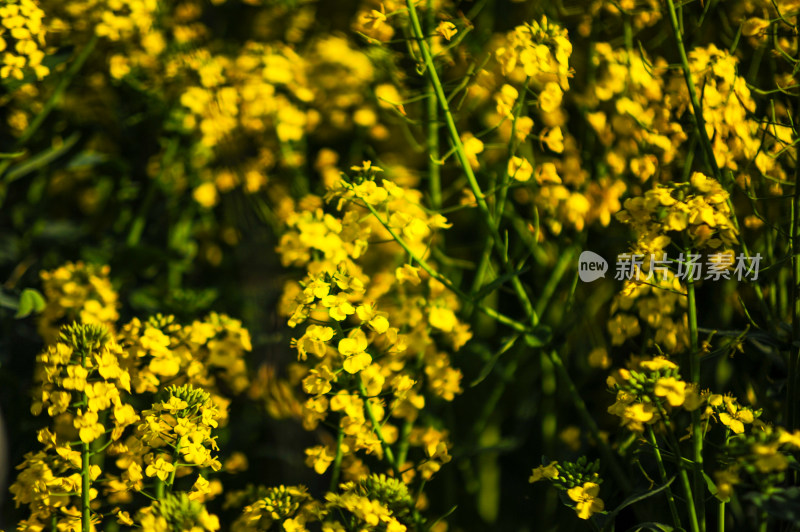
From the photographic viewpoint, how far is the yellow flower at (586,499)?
0.75 meters

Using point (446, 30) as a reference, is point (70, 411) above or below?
below

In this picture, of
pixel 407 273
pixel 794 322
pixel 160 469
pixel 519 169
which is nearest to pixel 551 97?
pixel 519 169

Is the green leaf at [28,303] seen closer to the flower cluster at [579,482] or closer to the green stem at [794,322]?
the flower cluster at [579,482]

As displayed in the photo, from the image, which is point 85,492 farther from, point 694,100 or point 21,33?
point 694,100

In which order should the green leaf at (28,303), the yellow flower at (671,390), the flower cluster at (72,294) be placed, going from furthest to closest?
the flower cluster at (72,294)
the green leaf at (28,303)
the yellow flower at (671,390)

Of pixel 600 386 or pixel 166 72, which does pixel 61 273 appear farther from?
pixel 600 386

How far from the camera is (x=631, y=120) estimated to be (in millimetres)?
1148

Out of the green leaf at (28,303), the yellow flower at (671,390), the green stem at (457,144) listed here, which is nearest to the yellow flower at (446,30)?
the green stem at (457,144)

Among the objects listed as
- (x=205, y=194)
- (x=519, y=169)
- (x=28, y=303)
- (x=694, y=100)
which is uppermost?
(x=694, y=100)

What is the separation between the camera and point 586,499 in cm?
76

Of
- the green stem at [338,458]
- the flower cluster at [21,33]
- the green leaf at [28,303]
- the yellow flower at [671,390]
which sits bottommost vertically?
the green stem at [338,458]

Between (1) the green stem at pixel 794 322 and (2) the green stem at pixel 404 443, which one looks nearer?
(1) the green stem at pixel 794 322

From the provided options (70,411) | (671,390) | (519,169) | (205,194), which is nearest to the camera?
(671,390)

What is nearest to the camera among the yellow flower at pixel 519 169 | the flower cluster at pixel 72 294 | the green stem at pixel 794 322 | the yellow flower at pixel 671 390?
the yellow flower at pixel 671 390
